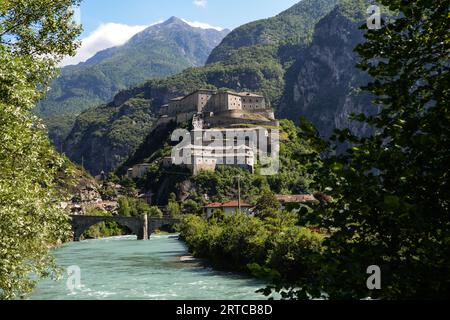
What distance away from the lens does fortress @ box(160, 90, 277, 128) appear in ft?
470

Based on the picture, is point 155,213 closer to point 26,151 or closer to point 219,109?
point 219,109

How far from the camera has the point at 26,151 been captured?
11.5 metres

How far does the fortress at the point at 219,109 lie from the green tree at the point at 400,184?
13465 centimetres

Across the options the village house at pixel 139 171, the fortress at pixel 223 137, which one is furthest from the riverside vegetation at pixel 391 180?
the village house at pixel 139 171

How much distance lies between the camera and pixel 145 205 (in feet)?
403

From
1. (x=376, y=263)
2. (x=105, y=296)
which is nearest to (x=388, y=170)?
(x=376, y=263)

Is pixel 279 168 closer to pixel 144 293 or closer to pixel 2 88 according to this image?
pixel 144 293

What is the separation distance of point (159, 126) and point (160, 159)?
28.3 m

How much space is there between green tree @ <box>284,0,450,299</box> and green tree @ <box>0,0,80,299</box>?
7334 mm

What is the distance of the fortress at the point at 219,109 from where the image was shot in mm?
143250

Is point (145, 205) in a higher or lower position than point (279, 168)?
lower

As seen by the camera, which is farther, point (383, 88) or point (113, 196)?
point (113, 196)

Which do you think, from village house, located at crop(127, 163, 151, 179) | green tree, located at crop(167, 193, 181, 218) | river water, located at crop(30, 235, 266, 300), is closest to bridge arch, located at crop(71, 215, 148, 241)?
green tree, located at crop(167, 193, 181, 218)
